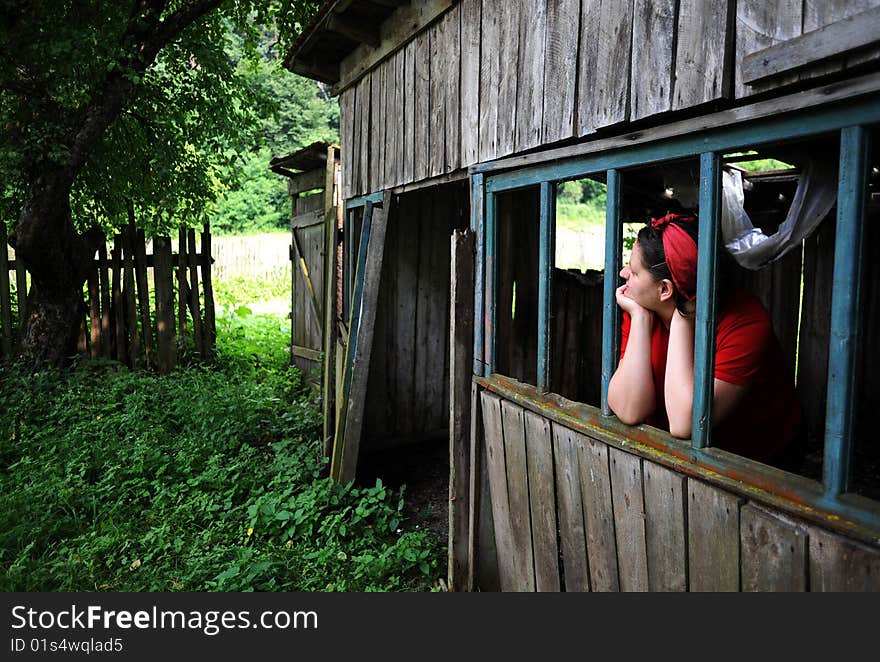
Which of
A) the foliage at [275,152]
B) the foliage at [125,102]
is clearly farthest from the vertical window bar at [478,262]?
the foliage at [275,152]

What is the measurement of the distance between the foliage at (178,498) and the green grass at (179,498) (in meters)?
0.01

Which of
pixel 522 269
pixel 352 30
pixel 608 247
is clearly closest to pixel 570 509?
pixel 608 247

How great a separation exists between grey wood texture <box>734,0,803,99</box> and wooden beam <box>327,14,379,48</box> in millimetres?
3693

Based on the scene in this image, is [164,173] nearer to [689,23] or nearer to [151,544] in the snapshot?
[151,544]

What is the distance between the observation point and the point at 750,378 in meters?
2.20

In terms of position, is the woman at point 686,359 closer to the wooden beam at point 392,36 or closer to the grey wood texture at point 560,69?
the grey wood texture at point 560,69

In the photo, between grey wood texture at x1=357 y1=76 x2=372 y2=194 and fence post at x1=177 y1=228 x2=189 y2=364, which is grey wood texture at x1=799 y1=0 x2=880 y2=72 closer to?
grey wood texture at x1=357 y1=76 x2=372 y2=194

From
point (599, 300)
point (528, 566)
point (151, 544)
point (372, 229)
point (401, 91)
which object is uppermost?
point (401, 91)

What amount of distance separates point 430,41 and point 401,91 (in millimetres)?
548

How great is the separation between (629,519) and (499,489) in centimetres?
110

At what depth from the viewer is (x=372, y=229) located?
16.6 feet

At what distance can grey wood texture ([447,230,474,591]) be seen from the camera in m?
3.38

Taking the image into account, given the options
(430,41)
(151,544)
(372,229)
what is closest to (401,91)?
(430,41)

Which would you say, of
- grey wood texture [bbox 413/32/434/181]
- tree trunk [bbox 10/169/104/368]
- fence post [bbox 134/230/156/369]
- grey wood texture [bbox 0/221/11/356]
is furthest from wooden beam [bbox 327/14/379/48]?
grey wood texture [bbox 0/221/11/356]
